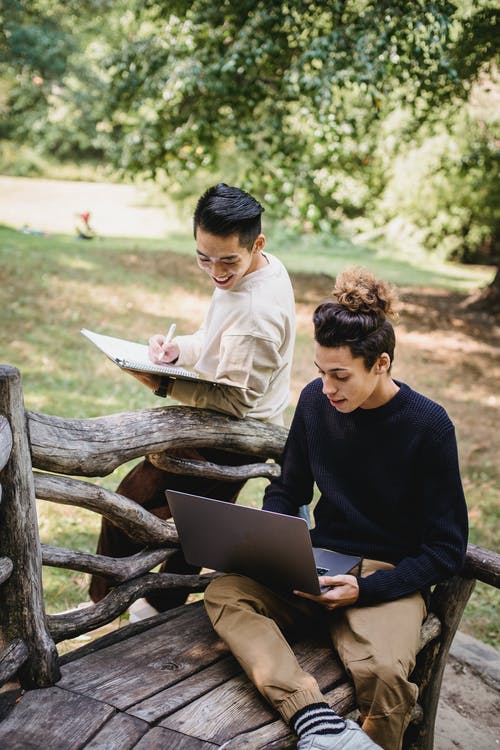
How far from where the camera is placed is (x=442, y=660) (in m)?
2.74

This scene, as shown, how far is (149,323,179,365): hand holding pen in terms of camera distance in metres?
2.76

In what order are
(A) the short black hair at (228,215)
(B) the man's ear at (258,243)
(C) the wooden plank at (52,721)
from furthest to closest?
(B) the man's ear at (258,243)
(A) the short black hair at (228,215)
(C) the wooden plank at (52,721)

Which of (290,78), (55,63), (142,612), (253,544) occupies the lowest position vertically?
(142,612)

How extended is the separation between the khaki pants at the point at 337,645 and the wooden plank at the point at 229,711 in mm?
53

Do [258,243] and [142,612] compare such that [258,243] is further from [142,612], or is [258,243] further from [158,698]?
[142,612]

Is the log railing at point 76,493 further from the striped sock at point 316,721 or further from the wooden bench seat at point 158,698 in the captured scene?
the striped sock at point 316,721

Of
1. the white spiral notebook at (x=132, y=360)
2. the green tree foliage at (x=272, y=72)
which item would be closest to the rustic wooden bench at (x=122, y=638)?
the white spiral notebook at (x=132, y=360)

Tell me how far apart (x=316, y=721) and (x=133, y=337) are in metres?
6.95

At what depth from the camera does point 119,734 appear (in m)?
1.93

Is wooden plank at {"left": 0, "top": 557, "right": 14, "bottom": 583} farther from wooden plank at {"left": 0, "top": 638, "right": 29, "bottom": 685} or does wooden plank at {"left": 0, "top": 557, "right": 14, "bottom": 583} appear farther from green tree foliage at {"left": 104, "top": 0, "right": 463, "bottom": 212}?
green tree foliage at {"left": 104, "top": 0, "right": 463, "bottom": 212}

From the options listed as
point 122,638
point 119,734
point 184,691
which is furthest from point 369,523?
point 119,734

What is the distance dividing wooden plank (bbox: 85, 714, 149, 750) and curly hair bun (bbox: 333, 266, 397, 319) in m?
A: 1.35

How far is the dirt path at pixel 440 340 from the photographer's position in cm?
336

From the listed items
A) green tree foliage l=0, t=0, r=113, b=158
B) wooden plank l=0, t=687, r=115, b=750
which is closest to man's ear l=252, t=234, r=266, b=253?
wooden plank l=0, t=687, r=115, b=750
